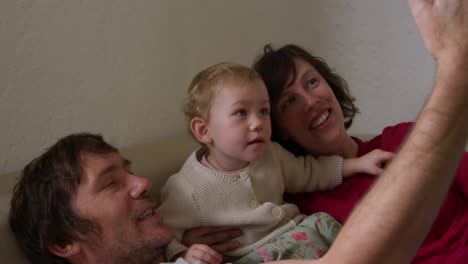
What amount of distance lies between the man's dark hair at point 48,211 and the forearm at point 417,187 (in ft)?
1.86

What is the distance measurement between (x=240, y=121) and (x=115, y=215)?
0.34 metres

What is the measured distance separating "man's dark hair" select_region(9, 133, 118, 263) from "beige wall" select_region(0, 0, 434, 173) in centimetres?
29

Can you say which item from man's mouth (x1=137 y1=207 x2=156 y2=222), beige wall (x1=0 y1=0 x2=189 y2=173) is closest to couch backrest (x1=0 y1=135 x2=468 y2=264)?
beige wall (x1=0 y1=0 x2=189 y2=173)

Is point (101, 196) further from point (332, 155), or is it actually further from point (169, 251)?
point (332, 155)

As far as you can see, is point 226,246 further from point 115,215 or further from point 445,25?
point 445,25

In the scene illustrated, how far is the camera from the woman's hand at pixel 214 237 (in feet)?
3.81

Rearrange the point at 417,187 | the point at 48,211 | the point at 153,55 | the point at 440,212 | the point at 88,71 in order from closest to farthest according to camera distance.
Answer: the point at 417,187
the point at 48,211
the point at 440,212
the point at 88,71
the point at 153,55

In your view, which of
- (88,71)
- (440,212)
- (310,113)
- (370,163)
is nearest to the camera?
(440,212)

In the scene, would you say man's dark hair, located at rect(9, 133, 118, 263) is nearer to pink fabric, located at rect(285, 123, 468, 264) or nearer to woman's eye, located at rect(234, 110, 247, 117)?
woman's eye, located at rect(234, 110, 247, 117)

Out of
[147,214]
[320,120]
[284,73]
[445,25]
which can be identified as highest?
[445,25]

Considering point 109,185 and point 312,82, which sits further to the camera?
point 312,82

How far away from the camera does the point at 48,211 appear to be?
99 centimetres

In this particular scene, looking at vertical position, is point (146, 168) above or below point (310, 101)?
below

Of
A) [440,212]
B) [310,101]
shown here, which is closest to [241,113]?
[310,101]
